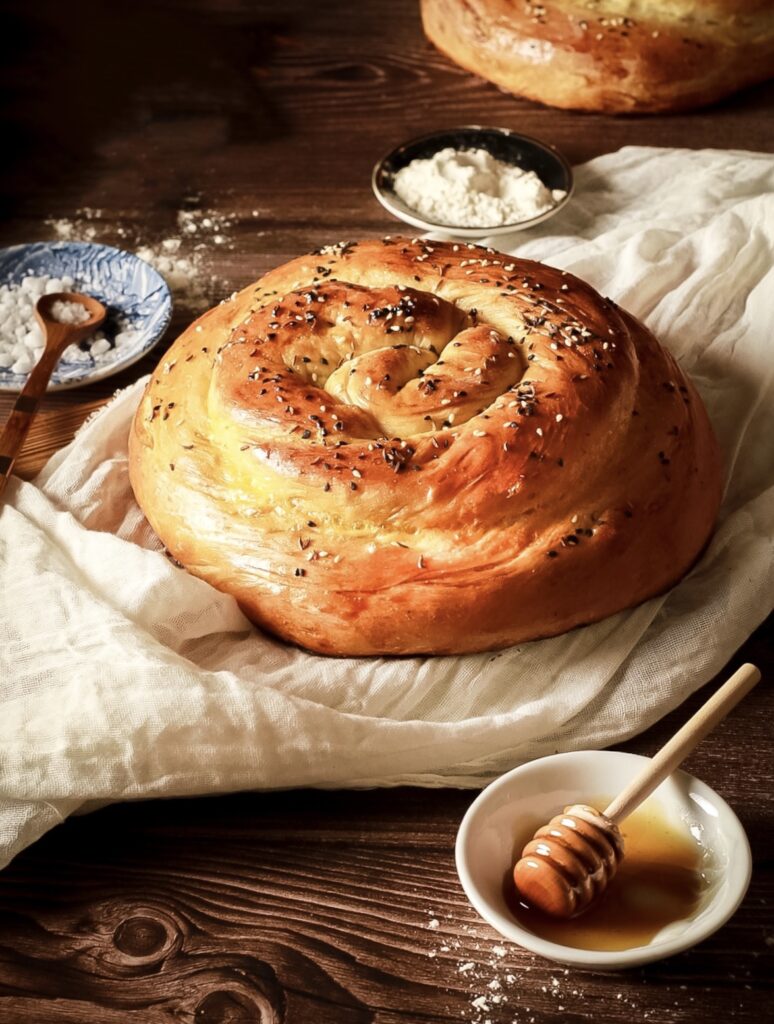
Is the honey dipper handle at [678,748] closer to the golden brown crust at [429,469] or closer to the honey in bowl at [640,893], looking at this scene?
the honey in bowl at [640,893]

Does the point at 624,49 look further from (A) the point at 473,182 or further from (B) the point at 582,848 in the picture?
(B) the point at 582,848

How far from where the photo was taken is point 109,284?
8.04 ft

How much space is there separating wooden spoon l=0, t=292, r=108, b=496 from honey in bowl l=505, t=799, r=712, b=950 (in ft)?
3.47

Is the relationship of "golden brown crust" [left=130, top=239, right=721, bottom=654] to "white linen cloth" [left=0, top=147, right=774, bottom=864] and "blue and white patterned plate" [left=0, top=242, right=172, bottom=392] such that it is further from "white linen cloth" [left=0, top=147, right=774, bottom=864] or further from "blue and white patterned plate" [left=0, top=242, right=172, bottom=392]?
"blue and white patterned plate" [left=0, top=242, right=172, bottom=392]

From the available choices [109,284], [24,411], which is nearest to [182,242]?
[109,284]

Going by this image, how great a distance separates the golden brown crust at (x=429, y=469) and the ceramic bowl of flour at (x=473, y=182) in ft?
2.44

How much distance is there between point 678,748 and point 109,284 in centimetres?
159

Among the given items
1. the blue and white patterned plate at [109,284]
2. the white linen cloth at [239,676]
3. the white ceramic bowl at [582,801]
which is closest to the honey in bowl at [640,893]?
the white ceramic bowl at [582,801]

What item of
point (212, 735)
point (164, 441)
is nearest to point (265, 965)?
point (212, 735)

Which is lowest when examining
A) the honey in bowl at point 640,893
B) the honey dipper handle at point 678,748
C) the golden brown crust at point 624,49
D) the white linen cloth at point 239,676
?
the white linen cloth at point 239,676

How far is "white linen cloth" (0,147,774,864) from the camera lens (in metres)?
1.46

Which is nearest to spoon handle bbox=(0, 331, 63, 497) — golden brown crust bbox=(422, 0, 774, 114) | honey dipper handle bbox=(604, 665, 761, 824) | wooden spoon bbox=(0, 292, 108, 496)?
wooden spoon bbox=(0, 292, 108, 496)

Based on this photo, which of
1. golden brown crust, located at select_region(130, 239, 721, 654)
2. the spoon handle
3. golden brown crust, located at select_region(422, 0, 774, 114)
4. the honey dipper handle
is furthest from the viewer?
golden brown crust, located at select_region(422, 0, 774, 114)

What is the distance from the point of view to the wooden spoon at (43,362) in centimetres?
194
